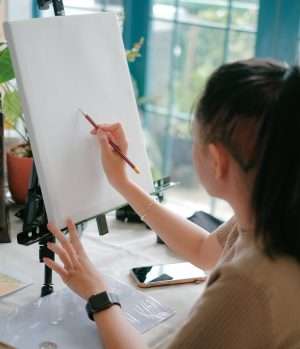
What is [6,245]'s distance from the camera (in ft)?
4.90

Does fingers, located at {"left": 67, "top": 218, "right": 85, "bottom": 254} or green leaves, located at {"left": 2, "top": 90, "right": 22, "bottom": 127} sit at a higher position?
green leaves, located at {"left": 2, "top": 90, "right": 22, "bottom": 127}

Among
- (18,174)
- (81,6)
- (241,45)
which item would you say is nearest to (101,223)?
(18,174)

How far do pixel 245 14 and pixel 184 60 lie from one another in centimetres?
33

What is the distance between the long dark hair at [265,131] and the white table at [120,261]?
385 mm

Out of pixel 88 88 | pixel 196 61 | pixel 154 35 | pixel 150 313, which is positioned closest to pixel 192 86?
pixel 196 61

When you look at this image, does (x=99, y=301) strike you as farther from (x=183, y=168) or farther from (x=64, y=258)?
(x=183, y=168)

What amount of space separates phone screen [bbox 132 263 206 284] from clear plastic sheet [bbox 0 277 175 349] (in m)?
0.05

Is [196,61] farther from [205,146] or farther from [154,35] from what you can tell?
[205,146]

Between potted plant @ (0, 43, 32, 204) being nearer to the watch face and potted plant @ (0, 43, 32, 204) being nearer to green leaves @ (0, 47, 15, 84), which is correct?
green leaves @ (0, 47, 15, 84)

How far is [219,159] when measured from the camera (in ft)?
3.04

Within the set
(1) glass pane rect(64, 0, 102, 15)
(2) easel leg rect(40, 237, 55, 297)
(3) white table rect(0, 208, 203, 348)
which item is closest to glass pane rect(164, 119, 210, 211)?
(1) glass pane rect(64, 0, 102, 15)

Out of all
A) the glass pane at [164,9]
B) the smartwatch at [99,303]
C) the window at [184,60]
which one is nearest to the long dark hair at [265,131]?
the smartwatch at [99,303]

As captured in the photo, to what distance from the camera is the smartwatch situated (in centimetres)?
110

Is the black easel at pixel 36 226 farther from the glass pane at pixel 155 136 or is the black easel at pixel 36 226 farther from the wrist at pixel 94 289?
the glass pane at pixel 155 136
